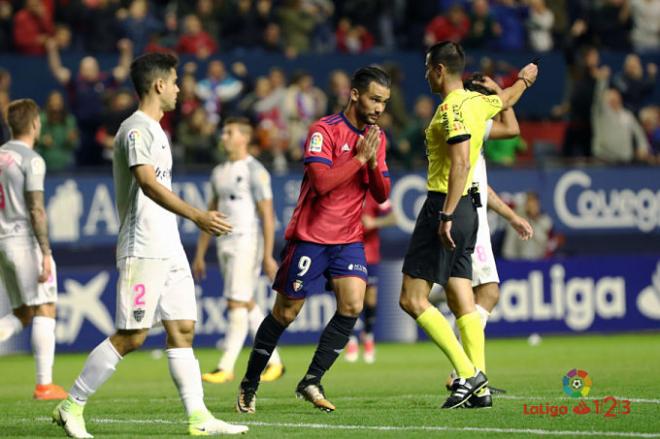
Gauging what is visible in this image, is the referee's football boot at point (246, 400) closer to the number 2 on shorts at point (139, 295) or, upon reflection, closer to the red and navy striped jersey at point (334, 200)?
the red and navy striped jersey at point (334, 200)

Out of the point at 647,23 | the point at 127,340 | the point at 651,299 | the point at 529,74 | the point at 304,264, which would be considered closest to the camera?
the point at 127,340

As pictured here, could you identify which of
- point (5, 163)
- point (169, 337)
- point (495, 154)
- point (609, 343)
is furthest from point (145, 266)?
point (495, 154)

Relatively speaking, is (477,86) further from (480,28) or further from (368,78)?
(480,28)

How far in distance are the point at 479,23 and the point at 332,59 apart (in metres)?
3.08

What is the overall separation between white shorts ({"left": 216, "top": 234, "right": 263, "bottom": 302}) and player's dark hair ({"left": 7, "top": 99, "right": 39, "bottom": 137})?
2.88 meters

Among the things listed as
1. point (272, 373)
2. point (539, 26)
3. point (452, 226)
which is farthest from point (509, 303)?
point (452, 226)

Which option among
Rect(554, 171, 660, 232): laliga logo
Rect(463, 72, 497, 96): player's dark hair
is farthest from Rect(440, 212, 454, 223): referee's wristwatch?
Rect(554, 171, 660, 232): laliga logo

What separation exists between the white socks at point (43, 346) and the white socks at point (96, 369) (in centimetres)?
379

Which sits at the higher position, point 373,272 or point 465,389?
point 373,272

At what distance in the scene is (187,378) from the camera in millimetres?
8391

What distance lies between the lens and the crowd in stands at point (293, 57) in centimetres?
2055

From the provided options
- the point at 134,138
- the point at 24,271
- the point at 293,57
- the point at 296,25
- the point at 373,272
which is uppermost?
the point at 296,25

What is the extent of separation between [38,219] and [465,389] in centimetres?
440

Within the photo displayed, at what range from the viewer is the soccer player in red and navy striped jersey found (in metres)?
9.88
